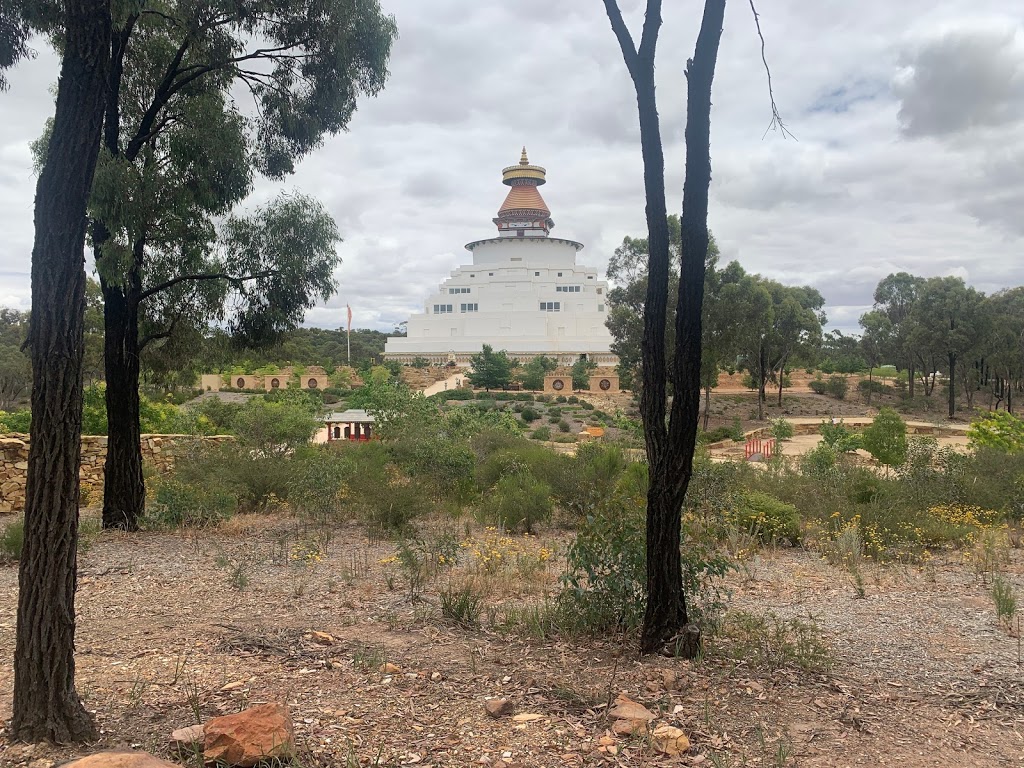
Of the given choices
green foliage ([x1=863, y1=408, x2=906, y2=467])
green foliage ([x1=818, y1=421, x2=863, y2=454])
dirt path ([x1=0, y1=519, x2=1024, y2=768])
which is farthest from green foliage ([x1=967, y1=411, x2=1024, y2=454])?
dirt path ([x1=0, y1=519, x2=1024, y2=768])

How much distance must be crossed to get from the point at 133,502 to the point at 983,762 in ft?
27.6

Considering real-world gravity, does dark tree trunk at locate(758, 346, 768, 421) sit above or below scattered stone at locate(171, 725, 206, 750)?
above

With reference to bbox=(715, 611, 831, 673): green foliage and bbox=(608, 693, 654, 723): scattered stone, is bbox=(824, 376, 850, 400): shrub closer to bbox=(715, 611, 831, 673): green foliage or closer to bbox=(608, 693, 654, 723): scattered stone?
bbox=(715, 611, 831, 673): green foliage

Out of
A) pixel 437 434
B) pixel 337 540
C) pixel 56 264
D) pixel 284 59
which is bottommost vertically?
pixel 337 540

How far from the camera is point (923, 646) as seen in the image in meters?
4.41

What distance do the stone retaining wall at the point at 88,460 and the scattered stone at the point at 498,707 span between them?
807cm

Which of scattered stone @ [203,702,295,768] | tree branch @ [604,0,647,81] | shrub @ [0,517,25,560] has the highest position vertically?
tree branch @ [604,0,647,81]

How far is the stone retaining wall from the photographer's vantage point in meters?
10.4

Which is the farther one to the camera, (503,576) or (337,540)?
(337,540)

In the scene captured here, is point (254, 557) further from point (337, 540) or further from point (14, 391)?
point (14, 391)

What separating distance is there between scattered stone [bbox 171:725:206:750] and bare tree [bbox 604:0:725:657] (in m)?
2.31

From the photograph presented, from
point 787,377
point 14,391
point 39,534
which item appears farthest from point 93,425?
point 787,377

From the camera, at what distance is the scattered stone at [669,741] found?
2.99 m

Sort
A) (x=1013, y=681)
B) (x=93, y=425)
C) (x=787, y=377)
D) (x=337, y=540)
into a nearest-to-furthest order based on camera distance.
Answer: (x=1013, y=681)
(x=337, y=540)
(x=93, y=425)
(x=787, y=377)
